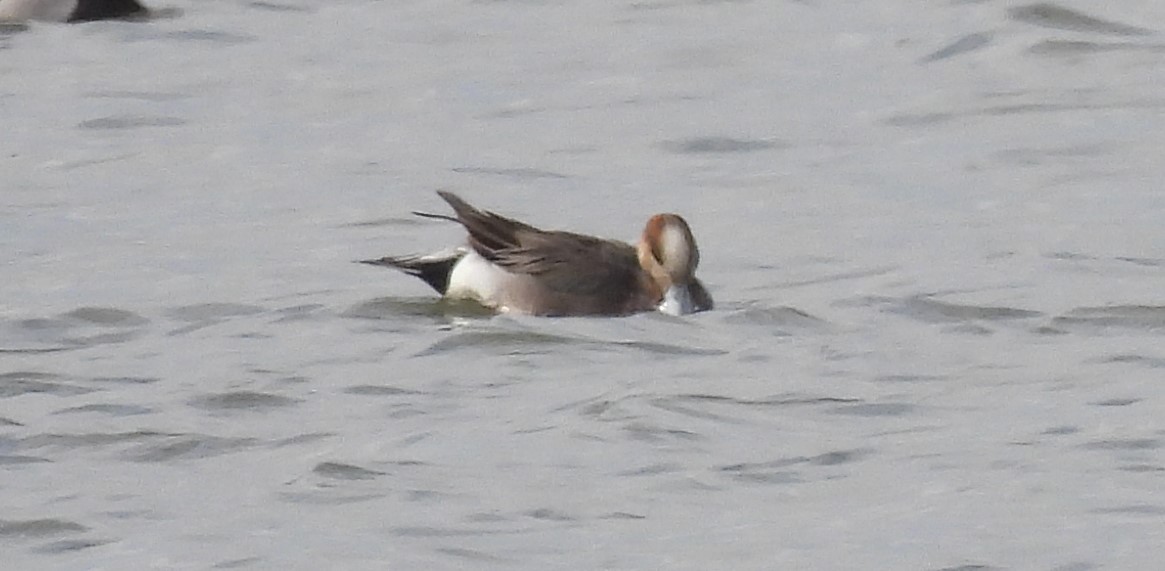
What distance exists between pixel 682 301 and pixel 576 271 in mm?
353

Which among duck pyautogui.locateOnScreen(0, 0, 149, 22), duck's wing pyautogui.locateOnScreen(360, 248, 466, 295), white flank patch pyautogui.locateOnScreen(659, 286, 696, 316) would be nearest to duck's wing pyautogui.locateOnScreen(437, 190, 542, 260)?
duck's wing pyautogui.locateOnScreen(360, 248, 466, 295)

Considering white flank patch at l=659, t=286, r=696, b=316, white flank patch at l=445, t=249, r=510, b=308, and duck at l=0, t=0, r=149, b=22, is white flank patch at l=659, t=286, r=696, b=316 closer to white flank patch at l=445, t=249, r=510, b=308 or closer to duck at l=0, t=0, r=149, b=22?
white flank patch at l=445, t=249, r=510, b=308

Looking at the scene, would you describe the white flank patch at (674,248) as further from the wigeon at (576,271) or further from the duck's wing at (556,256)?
the duck's wing at (556,256)

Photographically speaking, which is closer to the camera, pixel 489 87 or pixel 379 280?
pixel 379 280

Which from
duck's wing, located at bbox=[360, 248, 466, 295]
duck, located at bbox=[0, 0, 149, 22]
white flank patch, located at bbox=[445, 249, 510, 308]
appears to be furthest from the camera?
duck, located at bbox=[0, 0, 149, 22]

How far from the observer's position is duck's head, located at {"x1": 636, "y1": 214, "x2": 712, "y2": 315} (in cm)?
1034

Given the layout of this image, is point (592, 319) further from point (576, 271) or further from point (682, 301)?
point (682, 301)

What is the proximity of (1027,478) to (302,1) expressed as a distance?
10.5m

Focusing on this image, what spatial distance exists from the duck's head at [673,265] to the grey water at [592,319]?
3.0 inches

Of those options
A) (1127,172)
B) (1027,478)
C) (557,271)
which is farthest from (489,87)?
→ (1027,478)

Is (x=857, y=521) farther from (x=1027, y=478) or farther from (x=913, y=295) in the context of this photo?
(x=913, y=295)

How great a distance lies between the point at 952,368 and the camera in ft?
30.9

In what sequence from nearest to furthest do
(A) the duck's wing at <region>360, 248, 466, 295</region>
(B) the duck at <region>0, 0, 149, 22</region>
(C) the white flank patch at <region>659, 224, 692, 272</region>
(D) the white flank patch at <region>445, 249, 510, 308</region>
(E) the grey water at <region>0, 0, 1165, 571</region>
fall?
1. (E) the grey water at <region>0, 0, 1165, 571</region>
2. (C) the white flank patch at <region>659, 224, 692, 272</region>
3. (D) the white flank patch at <region>445, 249, 510, 308</region>
4. (A) the duck's wing at <region>360, 248, 466, 295</region>
5. (B) the duck at <region>0, 0, 149, 22</region>

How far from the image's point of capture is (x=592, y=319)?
1043 cm
